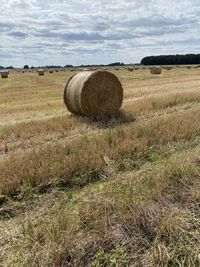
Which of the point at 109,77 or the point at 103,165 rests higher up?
the point at 109,77

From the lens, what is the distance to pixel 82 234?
3908 millimetres

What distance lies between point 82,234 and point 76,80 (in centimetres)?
858

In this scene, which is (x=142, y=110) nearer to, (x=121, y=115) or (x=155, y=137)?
(x=121, y=115)

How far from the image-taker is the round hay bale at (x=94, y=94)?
11.4 meters

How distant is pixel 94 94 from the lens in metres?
11.7

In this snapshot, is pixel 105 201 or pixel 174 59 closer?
pixel 105 201

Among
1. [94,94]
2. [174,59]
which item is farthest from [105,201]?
[174,59]

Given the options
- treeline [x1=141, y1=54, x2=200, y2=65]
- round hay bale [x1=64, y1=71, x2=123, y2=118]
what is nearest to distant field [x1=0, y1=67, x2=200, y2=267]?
round hay bale [x1=64, y1=71, x2=123, y2=118]

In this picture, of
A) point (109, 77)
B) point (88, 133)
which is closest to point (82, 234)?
point (88, 133)

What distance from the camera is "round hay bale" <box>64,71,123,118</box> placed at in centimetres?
1145

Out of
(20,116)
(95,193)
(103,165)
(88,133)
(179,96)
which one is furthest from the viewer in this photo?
(179,96)

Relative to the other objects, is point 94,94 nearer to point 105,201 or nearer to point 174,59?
point 105,201

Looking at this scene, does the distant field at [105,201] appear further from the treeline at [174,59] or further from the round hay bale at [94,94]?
the treeline at [174,59]

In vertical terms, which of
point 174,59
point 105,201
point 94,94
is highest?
A: point 94,94
